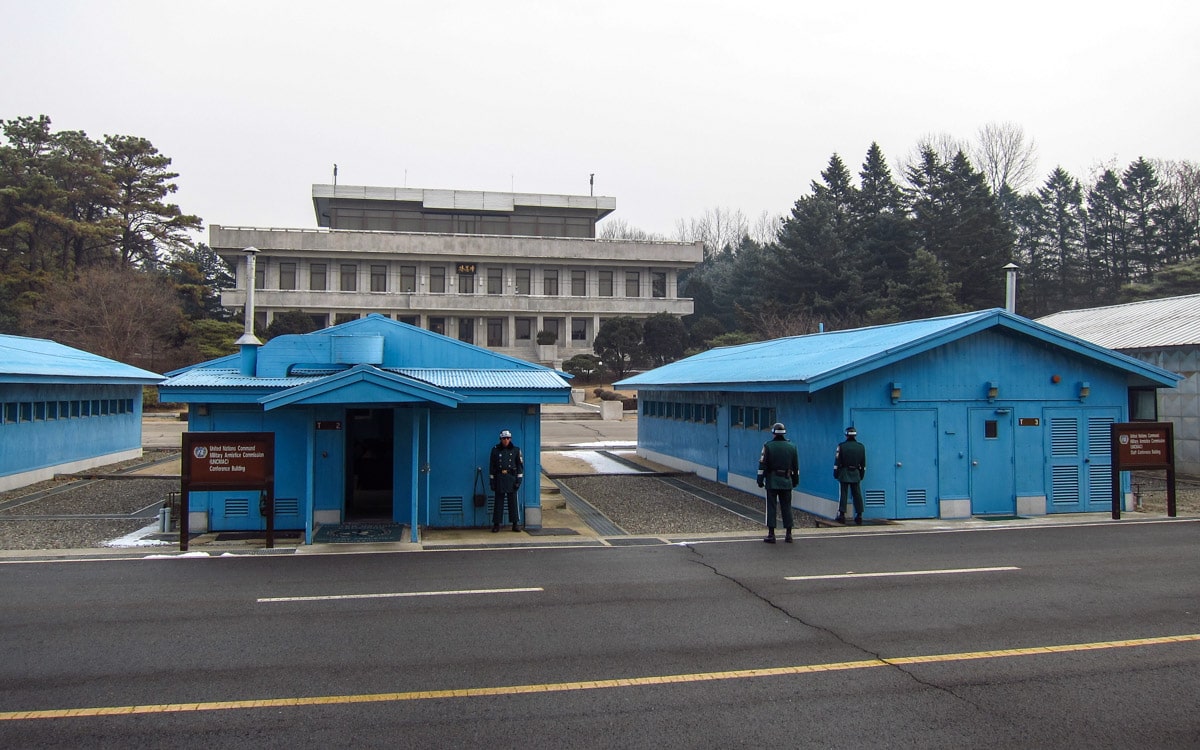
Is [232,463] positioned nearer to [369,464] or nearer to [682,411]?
[369,464]

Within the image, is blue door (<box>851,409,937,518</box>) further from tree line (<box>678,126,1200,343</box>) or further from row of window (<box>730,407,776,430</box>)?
tree line (<box>678,126,1200,343</box>)

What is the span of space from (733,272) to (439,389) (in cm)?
6727

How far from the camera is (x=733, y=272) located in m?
78.8

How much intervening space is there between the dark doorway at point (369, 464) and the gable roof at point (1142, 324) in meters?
21.1

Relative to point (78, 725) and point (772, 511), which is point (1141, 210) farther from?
point (78, 725)

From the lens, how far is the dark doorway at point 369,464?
16234mm

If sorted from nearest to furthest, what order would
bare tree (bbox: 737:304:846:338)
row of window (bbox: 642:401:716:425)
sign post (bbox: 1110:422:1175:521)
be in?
sign post (bbox: 1110:422:1175:521) → row of window (bbox: 642:401:716:425) → bare tree (bbox: 737:304:846:338)

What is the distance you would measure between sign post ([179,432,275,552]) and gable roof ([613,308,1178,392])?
918cm

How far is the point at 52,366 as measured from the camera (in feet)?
71.7

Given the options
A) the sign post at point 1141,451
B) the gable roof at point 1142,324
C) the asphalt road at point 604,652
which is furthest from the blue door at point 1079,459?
the gable roof at point 1142,324

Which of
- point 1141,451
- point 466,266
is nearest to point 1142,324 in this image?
point 1141,451

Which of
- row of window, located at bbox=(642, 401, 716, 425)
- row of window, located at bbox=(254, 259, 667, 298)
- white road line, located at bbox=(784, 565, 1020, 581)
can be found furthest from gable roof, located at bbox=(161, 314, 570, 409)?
row of window, located at bbox=(254, 259, 667, 298)

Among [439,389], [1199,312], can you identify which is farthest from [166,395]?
[1199,312]

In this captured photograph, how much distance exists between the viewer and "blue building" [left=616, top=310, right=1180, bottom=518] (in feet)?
53.2
